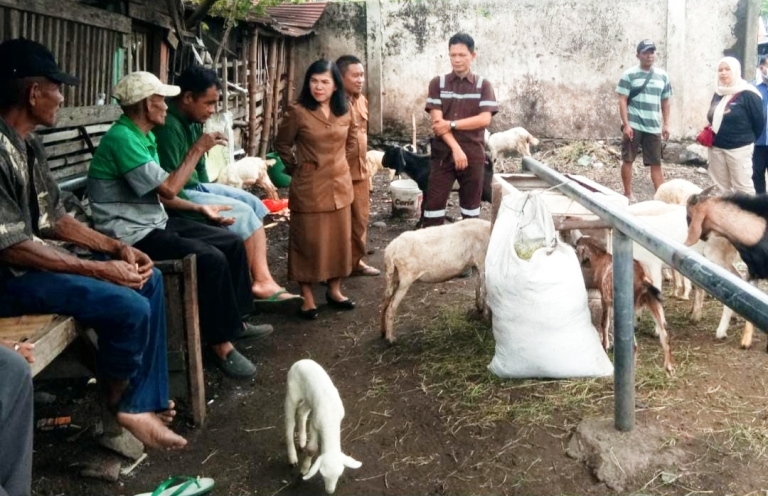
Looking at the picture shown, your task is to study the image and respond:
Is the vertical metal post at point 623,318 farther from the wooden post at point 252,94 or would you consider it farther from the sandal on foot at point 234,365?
the wooden post at point 252,94

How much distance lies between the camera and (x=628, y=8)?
14414 millimetres

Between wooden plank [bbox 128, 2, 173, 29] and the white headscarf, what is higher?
wooden plank [bbox 128, 2, 173, 29]

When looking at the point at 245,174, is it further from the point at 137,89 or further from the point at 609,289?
the point at 609,289

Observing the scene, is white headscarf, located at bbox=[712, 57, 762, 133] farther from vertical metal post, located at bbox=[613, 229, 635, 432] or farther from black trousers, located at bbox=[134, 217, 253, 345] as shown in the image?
black trousers, located at bbox=[134, 217, 253, 345]

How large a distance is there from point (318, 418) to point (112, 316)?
1.03 meters

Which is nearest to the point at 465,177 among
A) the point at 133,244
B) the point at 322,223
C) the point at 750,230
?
the point at 322,223

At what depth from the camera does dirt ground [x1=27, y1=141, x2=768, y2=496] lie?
11.2ft

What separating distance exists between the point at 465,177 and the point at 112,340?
4155 mm

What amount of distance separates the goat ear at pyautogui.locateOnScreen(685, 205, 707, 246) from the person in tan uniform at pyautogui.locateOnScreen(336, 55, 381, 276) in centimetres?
282

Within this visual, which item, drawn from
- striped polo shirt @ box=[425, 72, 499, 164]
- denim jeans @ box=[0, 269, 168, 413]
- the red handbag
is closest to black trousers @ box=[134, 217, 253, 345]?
denim jeans @ box=[0, 269, 168, 413]

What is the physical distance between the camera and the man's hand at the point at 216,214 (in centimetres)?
479

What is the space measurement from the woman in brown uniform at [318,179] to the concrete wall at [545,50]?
966 centimetres

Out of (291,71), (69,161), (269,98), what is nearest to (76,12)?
(69,161)

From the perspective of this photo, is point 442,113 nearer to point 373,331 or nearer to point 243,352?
point 373,331
